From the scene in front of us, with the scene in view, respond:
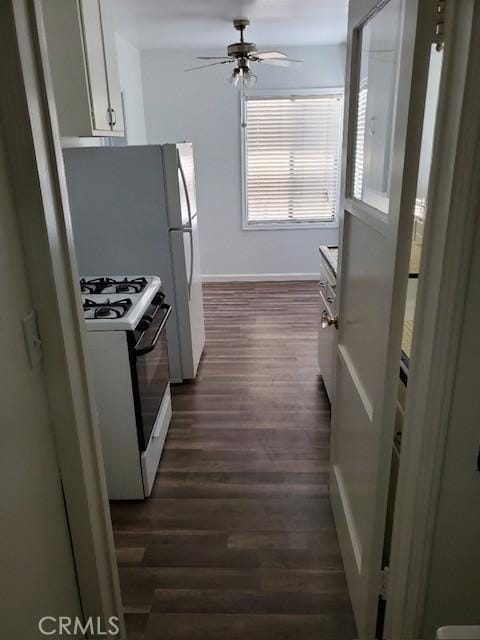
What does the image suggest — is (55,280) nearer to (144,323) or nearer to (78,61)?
(144,323)

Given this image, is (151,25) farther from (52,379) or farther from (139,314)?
(52,379)

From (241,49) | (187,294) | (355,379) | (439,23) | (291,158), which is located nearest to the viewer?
(439,23)

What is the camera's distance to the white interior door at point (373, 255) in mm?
1065

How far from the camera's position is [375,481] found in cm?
135

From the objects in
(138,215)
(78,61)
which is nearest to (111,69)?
(78,61)

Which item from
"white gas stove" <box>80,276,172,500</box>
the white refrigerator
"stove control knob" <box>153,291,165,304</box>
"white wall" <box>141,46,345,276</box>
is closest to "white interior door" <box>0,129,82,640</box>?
"white gas stove" <box>80,276,172,500</box>

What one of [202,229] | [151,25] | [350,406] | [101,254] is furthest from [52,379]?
[202,229]

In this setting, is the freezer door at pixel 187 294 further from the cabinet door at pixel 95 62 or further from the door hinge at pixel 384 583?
the door hinge at pixel 384 583

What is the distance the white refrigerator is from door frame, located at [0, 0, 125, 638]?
1929 mm

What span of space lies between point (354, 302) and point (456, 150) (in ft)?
2.65

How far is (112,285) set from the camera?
266cm

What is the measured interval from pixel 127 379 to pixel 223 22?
3.27m

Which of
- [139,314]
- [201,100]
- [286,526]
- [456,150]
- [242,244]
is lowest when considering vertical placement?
[286,526]

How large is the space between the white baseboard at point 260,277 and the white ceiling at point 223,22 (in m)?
2.55
